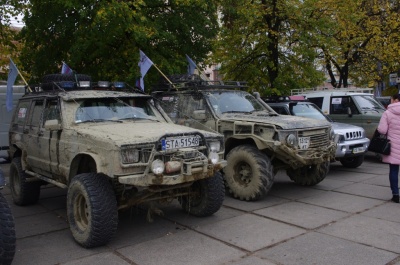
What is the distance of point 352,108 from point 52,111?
9036 mm

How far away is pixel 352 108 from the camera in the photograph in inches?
467

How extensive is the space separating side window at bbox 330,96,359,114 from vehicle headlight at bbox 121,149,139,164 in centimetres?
894

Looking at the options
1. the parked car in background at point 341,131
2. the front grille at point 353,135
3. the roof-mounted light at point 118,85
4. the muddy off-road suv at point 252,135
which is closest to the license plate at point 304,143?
the muddy off-road suv at point 252,135

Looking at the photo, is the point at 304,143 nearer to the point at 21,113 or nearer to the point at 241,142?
the point at 241,142

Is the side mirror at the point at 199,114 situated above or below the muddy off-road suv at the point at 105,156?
above

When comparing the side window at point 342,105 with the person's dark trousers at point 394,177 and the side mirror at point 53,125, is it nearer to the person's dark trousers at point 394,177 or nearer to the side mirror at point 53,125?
the person's dark trousers at point 394,177

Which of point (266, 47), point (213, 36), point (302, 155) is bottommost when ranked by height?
point (302, 155)

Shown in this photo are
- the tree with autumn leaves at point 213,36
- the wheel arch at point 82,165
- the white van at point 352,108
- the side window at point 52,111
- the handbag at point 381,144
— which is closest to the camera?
the wheel arch at point 82,165

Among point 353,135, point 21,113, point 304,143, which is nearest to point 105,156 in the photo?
point 21,113

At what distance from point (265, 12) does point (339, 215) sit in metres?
9.79

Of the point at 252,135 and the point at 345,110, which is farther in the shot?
the point at 345,110

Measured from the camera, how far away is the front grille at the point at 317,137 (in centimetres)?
706

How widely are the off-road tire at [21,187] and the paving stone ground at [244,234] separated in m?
0.15

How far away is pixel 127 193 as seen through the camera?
525 centimetres
